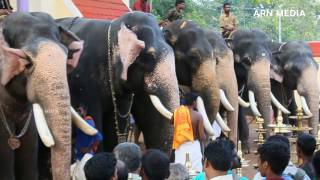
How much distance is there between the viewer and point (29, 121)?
7.24m

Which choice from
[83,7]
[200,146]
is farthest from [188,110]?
[83,7]

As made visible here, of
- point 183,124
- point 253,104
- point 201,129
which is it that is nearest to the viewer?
point 183,124

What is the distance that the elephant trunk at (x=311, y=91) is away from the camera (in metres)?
12.9

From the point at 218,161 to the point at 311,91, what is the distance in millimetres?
8891

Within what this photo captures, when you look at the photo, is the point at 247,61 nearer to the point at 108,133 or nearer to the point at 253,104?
the point at 253,104

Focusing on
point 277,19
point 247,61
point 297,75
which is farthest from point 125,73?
point 277,19

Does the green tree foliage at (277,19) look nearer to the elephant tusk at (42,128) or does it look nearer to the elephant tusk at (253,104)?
the elephant tusk at (253,104)

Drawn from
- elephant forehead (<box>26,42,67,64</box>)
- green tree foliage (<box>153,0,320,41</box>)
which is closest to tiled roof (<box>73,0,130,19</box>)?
elephant forehead (<box>26,42,67,64</box>)

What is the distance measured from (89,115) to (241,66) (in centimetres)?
489

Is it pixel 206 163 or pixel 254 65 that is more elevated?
pixel 206 163

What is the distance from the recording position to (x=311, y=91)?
13.3m

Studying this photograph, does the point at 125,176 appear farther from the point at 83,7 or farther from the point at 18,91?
the point at 83,7

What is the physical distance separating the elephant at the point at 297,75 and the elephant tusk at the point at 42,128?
7106 millimetres

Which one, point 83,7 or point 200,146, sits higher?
point 83,7
